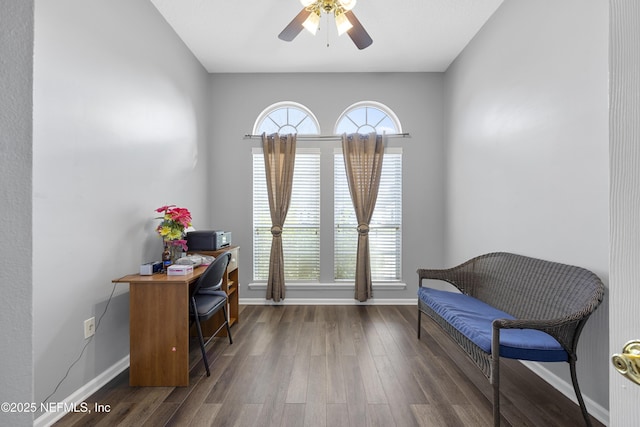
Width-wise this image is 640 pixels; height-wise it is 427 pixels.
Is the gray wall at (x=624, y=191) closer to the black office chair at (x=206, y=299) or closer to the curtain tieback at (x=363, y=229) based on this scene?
the black office chair at (x=206, y=299)

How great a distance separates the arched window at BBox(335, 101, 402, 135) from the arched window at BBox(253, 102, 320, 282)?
1.38ft

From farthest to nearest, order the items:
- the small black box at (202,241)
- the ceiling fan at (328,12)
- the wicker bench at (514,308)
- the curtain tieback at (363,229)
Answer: the curtain tieback at (363,229) < the small black box at (202,241) < the ceiling fan at (328,12) < the wicker bench at (514,308)

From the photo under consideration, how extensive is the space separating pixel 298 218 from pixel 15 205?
10.8 ft

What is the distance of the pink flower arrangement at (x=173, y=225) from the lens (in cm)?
231

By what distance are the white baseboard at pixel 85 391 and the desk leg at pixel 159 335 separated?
201 millimetres

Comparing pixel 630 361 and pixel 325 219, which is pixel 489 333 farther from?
pixel 325 219

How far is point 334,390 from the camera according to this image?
1.91 m

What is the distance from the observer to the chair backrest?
6.66ft

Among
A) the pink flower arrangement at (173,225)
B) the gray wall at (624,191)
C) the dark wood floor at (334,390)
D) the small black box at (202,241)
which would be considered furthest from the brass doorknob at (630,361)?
the small black box at (202,241)

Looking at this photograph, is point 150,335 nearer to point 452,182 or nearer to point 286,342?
point 286,342

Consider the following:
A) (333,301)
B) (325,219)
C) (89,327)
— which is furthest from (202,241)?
(333,301)

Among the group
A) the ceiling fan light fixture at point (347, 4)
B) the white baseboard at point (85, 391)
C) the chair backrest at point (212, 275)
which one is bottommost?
the white baseboard at point (85, 391)

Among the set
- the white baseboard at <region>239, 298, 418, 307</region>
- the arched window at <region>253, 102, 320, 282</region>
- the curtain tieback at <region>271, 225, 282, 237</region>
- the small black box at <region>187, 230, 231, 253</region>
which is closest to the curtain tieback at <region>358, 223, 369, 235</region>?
the arched window at <region>253, 102, 320, 282</region>

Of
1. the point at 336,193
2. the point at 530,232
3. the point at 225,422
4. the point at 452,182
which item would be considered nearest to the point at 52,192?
the point at 225,422
